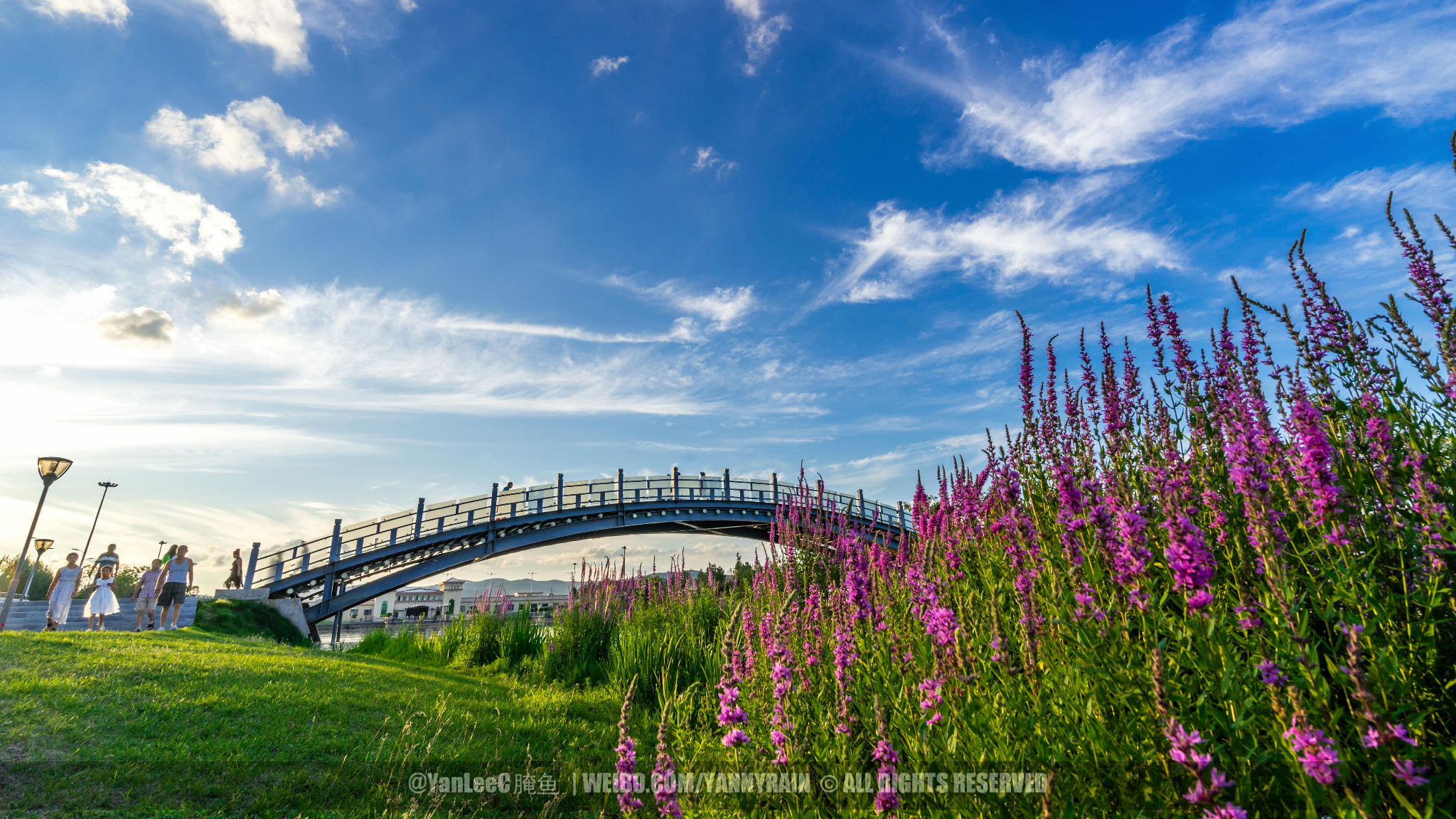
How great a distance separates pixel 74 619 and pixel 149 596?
1195cm

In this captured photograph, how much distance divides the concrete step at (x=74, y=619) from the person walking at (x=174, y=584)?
1.90 feet

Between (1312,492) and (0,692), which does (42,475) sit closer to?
(0,692)

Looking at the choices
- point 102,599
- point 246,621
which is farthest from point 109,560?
point 246,621

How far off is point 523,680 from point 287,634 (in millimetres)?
14034

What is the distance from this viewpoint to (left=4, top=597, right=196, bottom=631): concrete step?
55.1ft

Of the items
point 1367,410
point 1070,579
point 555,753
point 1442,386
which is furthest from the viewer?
point 555,753

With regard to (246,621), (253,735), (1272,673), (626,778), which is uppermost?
(1272,673)

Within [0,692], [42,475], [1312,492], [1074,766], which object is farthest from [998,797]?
[42,475]

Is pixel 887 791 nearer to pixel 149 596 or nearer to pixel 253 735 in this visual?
pixel 253 735

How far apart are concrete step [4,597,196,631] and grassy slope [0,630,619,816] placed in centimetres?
1139

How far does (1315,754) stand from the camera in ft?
5.06

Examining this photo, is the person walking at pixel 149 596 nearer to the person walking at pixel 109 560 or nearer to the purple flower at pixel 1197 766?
the person walking at pixel 109 560

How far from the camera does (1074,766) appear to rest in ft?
7.36

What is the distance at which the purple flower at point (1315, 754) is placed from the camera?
1.48 m
